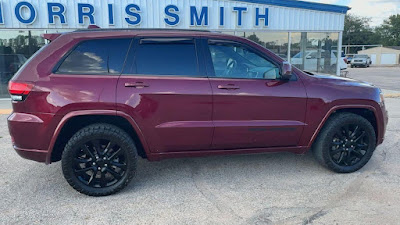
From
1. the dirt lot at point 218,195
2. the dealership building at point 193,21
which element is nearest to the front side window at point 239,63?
the dirt lot at point 218,195

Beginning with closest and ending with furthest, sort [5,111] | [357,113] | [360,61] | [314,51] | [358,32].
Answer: [357,113] < [5,111] < [314,51] < [360,61] < [358,32]

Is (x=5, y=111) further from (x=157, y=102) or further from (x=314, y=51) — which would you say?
(x=314, y=51)

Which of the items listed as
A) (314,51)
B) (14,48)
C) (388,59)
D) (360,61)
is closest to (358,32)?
(388,59)

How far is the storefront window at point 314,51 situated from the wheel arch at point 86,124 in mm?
10140

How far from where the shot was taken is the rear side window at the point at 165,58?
3.50 m

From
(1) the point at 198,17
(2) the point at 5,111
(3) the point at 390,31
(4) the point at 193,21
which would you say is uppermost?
(3) the point at 390,31

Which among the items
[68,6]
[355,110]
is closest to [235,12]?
[68,6]

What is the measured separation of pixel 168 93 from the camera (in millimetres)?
3447

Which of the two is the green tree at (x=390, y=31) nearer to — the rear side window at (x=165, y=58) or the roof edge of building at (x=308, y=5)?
the roof edge of building at (x=308, y=5)

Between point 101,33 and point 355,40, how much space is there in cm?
7669

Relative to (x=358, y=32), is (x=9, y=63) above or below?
below

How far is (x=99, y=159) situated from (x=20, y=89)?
1097 millimetres

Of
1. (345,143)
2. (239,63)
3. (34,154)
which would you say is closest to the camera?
(34,154)

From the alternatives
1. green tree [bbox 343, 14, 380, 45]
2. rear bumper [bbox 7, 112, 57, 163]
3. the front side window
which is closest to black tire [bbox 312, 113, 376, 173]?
the front side window
